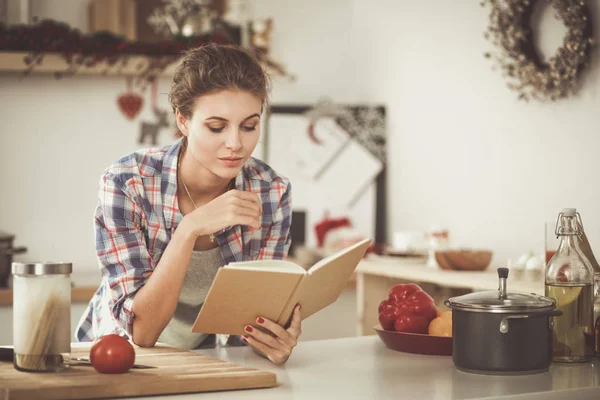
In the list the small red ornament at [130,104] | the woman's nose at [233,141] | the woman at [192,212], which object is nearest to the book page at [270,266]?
the woman at [192,212]

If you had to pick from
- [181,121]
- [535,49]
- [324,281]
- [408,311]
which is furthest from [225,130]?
[535,49]

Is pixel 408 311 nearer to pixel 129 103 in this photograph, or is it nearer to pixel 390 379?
pixel 390 379

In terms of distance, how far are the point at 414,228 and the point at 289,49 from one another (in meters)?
1.12

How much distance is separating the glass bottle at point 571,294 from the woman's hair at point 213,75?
746 millimetres

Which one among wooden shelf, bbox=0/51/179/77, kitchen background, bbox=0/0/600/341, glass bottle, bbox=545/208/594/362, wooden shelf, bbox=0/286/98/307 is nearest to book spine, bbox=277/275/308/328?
glass bottle, bbox=545/208/594/362

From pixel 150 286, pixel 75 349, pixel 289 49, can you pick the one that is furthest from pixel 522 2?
pixel 75 349

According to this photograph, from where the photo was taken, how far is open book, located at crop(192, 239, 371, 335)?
149cm

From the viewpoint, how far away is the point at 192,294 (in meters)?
2.06

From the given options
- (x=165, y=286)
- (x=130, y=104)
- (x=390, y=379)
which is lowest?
(x=390, y=379)

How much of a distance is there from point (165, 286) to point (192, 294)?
0.93 feet

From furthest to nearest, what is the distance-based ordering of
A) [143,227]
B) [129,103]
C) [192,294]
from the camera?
1. [129,103]
2. [192,294]
3. [143,227]

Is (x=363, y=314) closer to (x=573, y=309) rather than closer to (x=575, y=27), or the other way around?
(x=575, y=27)

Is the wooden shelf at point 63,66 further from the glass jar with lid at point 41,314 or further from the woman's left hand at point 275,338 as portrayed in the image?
the glass jar with lid at point 41,314

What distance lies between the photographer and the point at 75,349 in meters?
1.62
